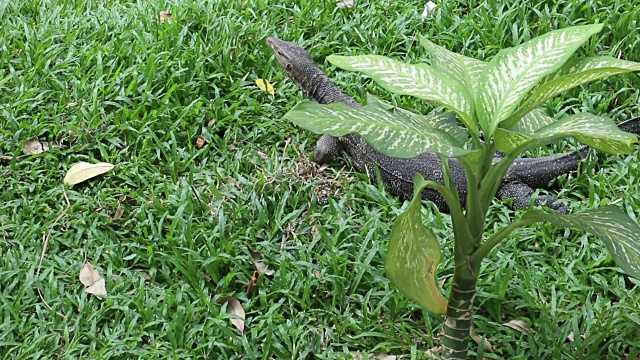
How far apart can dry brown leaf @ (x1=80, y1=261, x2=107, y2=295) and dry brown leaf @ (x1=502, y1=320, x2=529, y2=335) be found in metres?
1.57

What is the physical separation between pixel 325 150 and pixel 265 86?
656mm

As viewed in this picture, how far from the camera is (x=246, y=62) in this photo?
14.8 ft

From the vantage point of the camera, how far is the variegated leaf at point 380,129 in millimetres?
2035

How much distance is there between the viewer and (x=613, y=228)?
2.25 meters

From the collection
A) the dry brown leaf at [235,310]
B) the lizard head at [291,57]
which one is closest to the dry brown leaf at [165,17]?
the lizard head at [291,57]

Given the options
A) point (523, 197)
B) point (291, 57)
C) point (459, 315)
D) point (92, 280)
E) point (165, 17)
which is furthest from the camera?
point (165, 17)

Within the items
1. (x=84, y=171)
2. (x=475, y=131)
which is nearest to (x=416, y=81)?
(x=475, y=131)

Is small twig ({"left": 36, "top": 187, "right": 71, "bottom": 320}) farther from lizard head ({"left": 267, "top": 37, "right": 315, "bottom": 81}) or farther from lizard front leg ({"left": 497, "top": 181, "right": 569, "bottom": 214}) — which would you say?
lizard front leg ({"left": 497, "top": 181, "right": 569, "bottom": 214})

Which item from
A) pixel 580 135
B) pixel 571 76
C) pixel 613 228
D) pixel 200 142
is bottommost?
pixel 200 142

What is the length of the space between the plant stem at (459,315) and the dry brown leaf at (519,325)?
1.39ft

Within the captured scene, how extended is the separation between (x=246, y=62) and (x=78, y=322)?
1974 mm

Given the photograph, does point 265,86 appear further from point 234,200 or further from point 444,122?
point 444,122

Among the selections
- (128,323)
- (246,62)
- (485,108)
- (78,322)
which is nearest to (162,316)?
(128,323)

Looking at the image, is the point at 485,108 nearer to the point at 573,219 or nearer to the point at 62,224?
the point at 573,219
